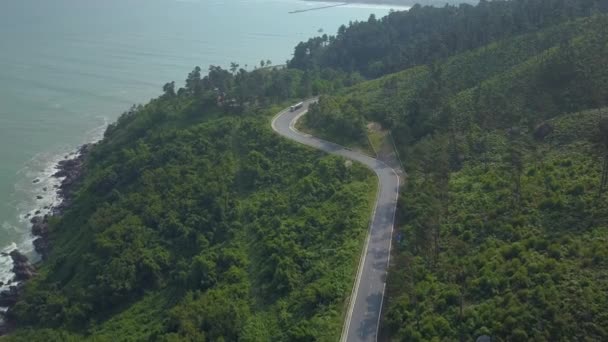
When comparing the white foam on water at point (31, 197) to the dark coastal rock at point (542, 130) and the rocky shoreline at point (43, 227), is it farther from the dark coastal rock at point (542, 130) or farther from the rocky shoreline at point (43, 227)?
the dark coastal rock at point (542, 130)

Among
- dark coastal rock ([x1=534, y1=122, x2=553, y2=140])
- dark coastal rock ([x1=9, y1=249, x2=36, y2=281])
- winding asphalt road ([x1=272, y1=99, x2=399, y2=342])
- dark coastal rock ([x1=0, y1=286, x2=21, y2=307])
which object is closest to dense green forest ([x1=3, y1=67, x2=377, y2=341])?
winding asphalt road ([x1=272, y1=99, x2=399, y2=342])

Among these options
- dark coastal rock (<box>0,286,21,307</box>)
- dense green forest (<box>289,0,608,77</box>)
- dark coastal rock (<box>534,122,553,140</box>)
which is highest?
dense green forest (<box>289,0,608,77</box>)

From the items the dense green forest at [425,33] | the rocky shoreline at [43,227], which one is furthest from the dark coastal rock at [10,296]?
the dense green forest at [425,33]

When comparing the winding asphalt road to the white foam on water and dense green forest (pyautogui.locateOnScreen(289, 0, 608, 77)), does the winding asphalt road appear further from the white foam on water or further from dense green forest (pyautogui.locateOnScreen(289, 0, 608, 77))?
the white foam on water

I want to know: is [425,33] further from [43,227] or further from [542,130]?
[43,227]

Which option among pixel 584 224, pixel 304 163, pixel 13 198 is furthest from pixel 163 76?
pixel 584 224

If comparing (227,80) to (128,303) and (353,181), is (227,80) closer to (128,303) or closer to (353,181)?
(353,181)
